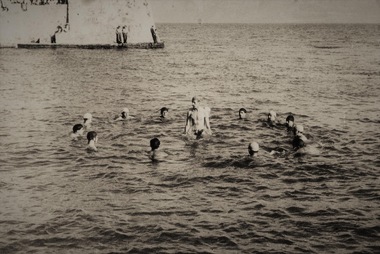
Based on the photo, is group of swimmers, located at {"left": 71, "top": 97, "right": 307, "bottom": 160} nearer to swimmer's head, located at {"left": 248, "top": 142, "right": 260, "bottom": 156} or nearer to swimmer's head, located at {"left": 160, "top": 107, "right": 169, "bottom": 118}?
swimmer's head, located at {"left": 248, "top": 142, "right": 260, "bottom": 156}

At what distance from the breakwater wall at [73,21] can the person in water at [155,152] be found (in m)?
42.1

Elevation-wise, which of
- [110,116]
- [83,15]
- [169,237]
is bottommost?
[169,237]

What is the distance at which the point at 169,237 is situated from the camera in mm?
8672

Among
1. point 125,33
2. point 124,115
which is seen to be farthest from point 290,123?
point 125,33

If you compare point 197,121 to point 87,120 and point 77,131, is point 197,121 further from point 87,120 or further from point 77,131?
point 87,120

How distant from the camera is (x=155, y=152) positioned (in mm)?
13891

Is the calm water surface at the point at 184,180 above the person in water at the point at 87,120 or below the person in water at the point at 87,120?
below

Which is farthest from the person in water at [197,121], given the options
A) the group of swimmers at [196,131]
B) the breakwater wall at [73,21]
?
the breakwater wall at [73,21]

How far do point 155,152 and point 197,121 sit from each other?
2.43 metres

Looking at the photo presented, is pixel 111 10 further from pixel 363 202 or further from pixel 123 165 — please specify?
pixel 363 202

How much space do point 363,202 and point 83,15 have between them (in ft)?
158

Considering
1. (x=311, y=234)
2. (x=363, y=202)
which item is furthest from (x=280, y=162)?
(x=311, y=234)

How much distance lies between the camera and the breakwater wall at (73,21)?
51.5m

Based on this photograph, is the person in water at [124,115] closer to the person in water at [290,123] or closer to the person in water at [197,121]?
the person in water at [197,121]
